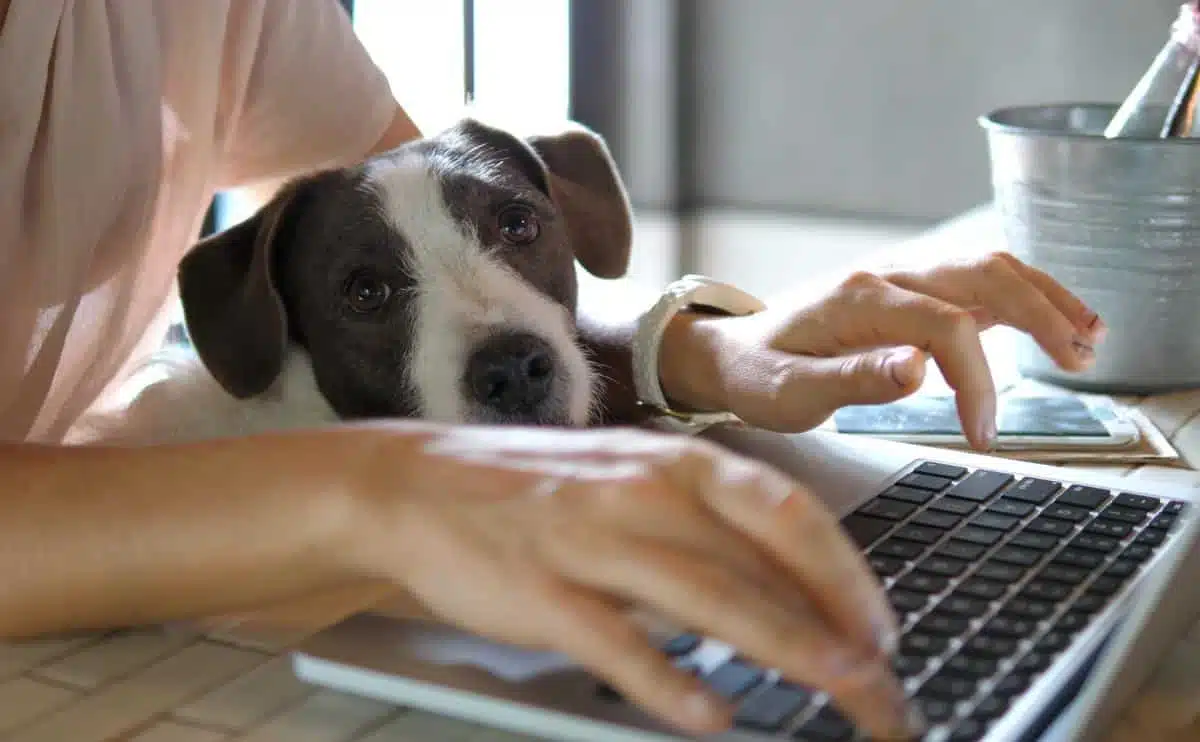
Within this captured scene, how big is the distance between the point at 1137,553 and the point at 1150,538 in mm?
23

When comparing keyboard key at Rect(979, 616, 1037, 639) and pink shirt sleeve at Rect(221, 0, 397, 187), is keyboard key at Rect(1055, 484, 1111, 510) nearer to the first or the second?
keyboard key at Rect(979, 616, 1037, 639)

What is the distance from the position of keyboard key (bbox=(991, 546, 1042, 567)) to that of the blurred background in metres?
1.66

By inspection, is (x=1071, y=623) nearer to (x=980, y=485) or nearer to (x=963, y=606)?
(x=963, y=606)

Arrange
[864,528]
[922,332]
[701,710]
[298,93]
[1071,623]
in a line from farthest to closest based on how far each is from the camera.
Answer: [298,93] → [922,332] → [864,528] → [1071,623] → [701,710]

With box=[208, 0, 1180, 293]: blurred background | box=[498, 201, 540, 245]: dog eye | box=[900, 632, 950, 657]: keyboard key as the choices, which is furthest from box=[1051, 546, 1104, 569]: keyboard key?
box=[208, 0, 1180, 293]: blurred background

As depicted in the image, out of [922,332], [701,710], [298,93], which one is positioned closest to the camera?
[701,710]

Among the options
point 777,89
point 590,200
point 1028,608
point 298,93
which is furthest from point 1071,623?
point 777,89

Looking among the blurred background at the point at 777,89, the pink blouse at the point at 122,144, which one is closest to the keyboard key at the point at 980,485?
the pink blouse at the point at 122,144

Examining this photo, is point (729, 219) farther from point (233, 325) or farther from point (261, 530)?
point (261, 530)

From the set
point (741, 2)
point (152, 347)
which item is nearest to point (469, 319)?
point (152, 347)

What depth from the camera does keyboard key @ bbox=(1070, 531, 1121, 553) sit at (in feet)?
1.92

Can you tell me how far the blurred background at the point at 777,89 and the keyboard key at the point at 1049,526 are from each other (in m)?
1.63

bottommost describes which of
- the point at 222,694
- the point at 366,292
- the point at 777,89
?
the point at 222,694

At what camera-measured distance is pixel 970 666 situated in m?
0.47
